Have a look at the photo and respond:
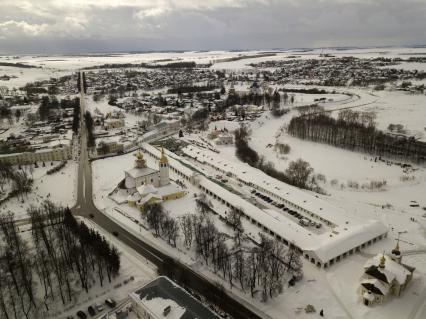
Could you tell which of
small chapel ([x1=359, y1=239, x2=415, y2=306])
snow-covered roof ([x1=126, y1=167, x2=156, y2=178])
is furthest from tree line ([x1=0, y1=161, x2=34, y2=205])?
small chapel ([x1=359, y1=239, x2=415, y2=306])

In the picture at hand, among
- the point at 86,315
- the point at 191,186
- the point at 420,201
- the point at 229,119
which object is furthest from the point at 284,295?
the point at 229,119

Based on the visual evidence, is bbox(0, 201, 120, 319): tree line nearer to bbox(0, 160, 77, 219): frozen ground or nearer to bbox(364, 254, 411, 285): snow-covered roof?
bbox(0, 160, 77, 219): frozen ground

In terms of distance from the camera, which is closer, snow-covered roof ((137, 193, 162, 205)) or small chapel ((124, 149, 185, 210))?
snow-covered roof ((137, 193, 162, 205))

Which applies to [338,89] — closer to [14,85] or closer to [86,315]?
[86,315]

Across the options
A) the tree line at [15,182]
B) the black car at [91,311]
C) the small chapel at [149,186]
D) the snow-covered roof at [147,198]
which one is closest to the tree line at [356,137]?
the small chapel at [149,186]

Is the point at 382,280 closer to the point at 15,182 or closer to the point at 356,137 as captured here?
the point at 356,137
